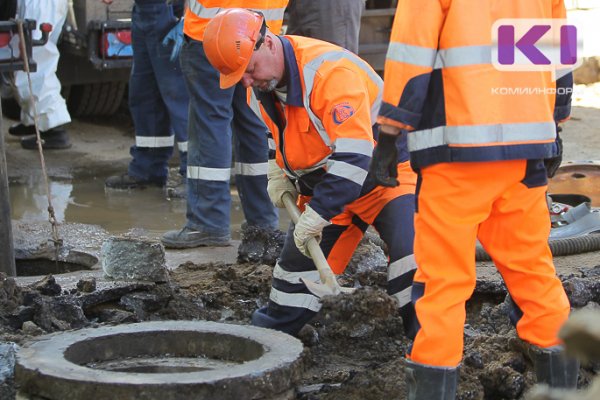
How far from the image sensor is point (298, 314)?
4242 millimetres

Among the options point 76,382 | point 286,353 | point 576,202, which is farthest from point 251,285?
point 576,202

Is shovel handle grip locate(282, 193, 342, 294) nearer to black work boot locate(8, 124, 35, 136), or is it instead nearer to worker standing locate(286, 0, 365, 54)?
worker standing locate(286, 0, 365, 54)

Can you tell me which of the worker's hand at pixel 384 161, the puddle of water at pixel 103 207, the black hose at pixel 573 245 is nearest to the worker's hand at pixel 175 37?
the puddle of water at pixel 103 207

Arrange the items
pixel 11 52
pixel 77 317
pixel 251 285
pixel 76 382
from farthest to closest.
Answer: pixel 11 52 → pixel 251 285 → pixel 77 317 → pixel 76 382

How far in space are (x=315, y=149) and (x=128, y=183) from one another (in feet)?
13.2

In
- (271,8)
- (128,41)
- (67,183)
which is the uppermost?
(271,8)

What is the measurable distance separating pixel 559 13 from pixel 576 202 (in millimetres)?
3631

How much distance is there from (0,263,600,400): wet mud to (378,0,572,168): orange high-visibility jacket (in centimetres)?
101

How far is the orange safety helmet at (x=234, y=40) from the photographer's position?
3951 millimetres

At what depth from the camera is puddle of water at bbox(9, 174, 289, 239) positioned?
6914 millimetres

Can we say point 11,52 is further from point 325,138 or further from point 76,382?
point 76,382

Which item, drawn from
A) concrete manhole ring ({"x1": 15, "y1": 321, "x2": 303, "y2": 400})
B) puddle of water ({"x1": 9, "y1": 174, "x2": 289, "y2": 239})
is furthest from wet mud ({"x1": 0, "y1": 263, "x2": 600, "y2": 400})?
puddle of water ({"x1": 9, "y1": 174, "x2": 289, "y2": 239})

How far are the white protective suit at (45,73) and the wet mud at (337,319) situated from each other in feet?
12.9

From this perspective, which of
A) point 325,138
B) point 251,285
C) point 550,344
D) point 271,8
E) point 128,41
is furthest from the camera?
point 128,41
